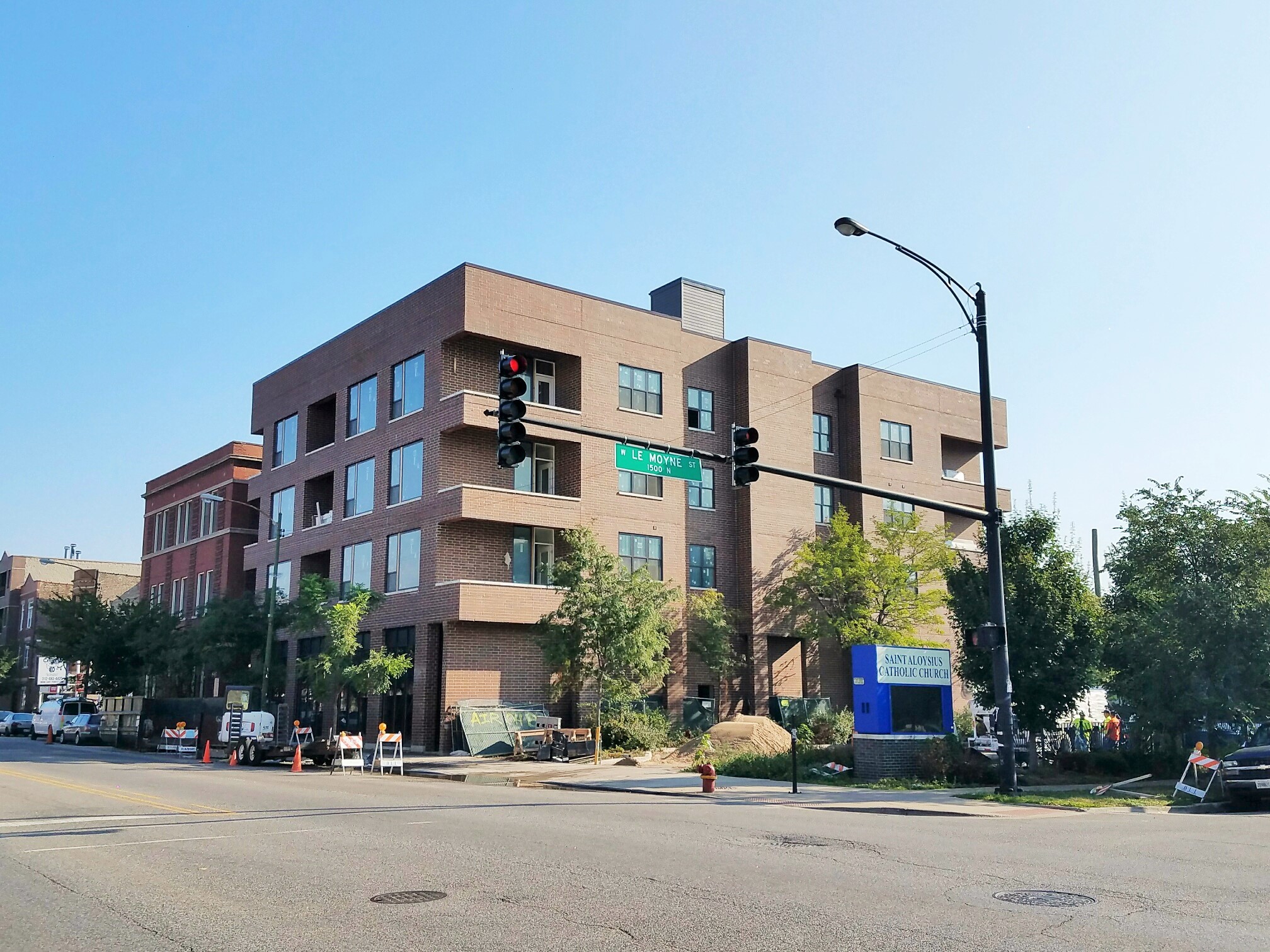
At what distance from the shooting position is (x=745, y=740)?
32.1 meters

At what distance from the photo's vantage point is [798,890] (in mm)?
10000

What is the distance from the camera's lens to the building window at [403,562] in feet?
133

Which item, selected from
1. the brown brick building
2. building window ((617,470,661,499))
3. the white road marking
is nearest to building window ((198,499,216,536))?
the brown brick building

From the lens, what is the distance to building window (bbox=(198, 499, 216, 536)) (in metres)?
59.2

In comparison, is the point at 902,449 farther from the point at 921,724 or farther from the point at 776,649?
the point at 921,724

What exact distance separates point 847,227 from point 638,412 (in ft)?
77.3

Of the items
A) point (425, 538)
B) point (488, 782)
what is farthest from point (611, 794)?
point (425, 538)

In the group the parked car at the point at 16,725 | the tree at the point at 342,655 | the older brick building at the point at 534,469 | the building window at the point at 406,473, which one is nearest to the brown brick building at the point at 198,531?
the older brick building at the point at 534,469

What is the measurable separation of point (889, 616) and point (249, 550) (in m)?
28.7

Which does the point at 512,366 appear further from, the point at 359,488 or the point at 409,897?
the point at 359,488

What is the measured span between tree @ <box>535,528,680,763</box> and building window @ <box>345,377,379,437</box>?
1252 centimetres

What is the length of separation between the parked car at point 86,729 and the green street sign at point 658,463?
129 feet

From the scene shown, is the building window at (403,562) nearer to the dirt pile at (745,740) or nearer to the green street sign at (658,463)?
the dirt pile at (745,740)

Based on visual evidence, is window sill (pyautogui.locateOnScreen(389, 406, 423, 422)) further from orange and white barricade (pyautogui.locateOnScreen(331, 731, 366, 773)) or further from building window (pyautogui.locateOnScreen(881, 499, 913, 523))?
building window (pyautogui.locateOnScreen(881, 499, 913, 523))
